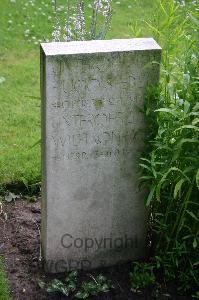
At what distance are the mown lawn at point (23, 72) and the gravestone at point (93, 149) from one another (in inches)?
23.2

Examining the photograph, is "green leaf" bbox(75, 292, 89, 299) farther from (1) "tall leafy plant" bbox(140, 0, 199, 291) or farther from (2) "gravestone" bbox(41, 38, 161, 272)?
(1) "tall leafy plant" bbox(140, 0, 199, 291)

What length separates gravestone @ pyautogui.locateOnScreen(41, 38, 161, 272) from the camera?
385 centimetres

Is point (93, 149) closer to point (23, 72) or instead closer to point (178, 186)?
point (178, 186)

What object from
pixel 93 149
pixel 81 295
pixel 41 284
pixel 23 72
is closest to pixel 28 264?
pixel 41 284

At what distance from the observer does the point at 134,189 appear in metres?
4.35

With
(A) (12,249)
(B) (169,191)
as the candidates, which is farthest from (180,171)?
(A) (12,249)

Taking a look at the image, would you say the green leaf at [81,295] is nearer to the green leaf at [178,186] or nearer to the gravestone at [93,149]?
the gravestone at [93,149]

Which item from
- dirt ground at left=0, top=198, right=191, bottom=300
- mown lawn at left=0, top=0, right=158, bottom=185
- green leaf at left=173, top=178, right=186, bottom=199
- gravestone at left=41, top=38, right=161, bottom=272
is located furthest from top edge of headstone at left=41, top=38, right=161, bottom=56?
dirt ground at left=0, top=198, right=191, bottom=300

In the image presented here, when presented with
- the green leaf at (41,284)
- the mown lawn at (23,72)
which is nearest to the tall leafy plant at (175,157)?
the mown lawn at (23,72)

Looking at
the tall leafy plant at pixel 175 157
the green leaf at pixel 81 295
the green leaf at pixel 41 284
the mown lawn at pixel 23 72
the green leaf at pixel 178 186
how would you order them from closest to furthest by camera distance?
the green leaf at pixel 178 186, the tall leafy plant at pixel 175 157, the green leaf at pixel 81 295, the green leaf at pixel 41 284, the mown lawn at pixel 23 72

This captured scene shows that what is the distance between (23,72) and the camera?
7629 millimetres

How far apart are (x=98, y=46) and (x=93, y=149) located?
0.71 m

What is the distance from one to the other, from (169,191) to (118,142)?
50 centimetres

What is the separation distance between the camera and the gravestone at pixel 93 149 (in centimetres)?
385
